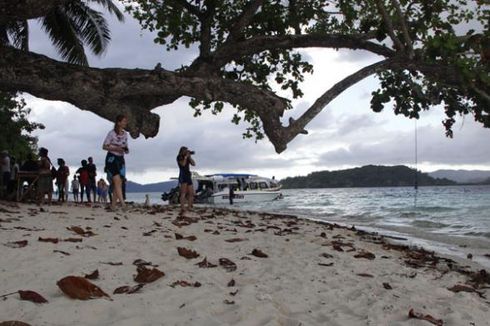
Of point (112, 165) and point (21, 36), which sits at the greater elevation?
point (21, 36)

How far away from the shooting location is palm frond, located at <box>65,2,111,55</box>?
1697 cm

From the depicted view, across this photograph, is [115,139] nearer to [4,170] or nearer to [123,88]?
[123,88]

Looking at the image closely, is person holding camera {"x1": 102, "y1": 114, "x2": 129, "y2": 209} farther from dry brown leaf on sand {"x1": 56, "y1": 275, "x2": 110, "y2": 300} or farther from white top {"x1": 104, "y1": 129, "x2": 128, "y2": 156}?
dry brown leaf on sand {"x1": 56, "y1": 275, "x2": 110, "y2": 300}

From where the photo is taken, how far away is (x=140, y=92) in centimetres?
801

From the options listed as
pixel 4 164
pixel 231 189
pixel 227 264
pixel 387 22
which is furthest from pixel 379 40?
pixel 231 189

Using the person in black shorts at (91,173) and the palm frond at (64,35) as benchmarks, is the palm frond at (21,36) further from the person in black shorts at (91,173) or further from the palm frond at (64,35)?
the person in black shorts at (91,173)

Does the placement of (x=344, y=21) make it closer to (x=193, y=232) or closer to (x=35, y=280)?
(x=193, y=232)

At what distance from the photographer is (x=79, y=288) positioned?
3.18m

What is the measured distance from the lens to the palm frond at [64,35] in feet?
52.8

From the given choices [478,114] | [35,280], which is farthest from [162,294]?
[478,114]

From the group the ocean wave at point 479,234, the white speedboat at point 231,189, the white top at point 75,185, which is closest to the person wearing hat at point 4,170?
the white top at point 75,185

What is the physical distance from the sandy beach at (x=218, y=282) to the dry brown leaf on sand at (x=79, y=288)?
2cm

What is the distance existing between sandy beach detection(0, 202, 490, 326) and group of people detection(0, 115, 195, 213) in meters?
2.62

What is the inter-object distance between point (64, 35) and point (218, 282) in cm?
1516
